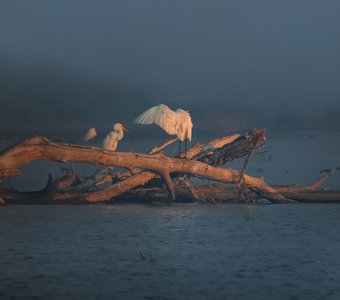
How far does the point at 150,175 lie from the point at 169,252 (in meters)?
8.07

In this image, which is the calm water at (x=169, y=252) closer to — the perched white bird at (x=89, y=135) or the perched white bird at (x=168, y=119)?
the perched white bird at (x=168, y=119)

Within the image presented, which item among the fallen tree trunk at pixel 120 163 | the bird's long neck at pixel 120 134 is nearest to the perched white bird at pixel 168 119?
the fallen tree trunk at pixel 120 163

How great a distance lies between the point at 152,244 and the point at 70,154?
580 centimetres

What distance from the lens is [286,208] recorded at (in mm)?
27547

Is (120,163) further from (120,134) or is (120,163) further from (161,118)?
(120,134)

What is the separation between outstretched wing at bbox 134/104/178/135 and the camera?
2730cm

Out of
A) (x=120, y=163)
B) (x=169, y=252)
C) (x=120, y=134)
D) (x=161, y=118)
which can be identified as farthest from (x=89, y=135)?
(x=169, y=252)

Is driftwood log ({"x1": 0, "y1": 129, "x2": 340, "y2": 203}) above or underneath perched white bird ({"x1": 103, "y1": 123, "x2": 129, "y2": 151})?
underneath

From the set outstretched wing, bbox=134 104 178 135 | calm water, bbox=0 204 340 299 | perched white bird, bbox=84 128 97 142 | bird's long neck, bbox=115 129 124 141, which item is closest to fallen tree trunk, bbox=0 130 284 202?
calm water, bbox=0 204 340 299

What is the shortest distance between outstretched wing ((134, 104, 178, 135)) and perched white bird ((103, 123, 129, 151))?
4.34 m

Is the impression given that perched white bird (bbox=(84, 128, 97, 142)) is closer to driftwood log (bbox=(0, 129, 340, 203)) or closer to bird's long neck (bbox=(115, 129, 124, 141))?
bird's long neck (bbox=(115, 129, 124, 141))

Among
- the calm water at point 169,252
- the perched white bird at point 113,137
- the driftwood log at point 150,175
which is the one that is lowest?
the calm water at point 169,252

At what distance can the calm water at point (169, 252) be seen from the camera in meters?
14.6

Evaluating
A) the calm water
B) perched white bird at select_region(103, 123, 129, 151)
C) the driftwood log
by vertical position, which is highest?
perched white bird at select_region(103, 123, 129, 151)
